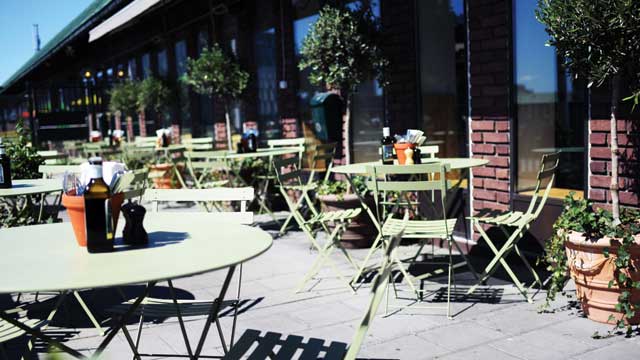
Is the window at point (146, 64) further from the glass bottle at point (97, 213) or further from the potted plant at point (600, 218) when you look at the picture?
the glass bottle at point (97, 213)

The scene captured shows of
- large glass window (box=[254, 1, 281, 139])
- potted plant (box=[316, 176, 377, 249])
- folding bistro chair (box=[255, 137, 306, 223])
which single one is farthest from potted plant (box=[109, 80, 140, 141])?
potted plant (box=[316, 176, 377, 249])

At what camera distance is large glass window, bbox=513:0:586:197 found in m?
4.91

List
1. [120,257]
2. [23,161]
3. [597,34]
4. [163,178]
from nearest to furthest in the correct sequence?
[120,257] < [597,34] < [23,161] < [163,178]

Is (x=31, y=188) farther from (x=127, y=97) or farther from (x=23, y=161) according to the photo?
(x=127, y=97)

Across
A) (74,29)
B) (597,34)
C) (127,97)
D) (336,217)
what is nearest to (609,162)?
(597,34)

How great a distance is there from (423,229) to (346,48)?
8.27ft

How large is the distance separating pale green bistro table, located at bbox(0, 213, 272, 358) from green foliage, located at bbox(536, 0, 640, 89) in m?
2.06

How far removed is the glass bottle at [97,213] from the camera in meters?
2.08

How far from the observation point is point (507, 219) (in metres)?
4.20

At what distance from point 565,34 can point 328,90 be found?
13.7ft

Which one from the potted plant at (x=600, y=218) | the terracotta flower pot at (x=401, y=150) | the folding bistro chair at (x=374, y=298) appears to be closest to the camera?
the folding bistro chair at (x=374, y=298)

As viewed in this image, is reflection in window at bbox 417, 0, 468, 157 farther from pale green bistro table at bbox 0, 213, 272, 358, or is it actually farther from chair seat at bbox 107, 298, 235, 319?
pale green bistro table at bbox 0, 213, 272, 358

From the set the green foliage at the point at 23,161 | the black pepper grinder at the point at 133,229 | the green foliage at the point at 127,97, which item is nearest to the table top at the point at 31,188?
the green foliage at the point at 23,161

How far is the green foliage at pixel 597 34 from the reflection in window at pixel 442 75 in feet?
7.33
